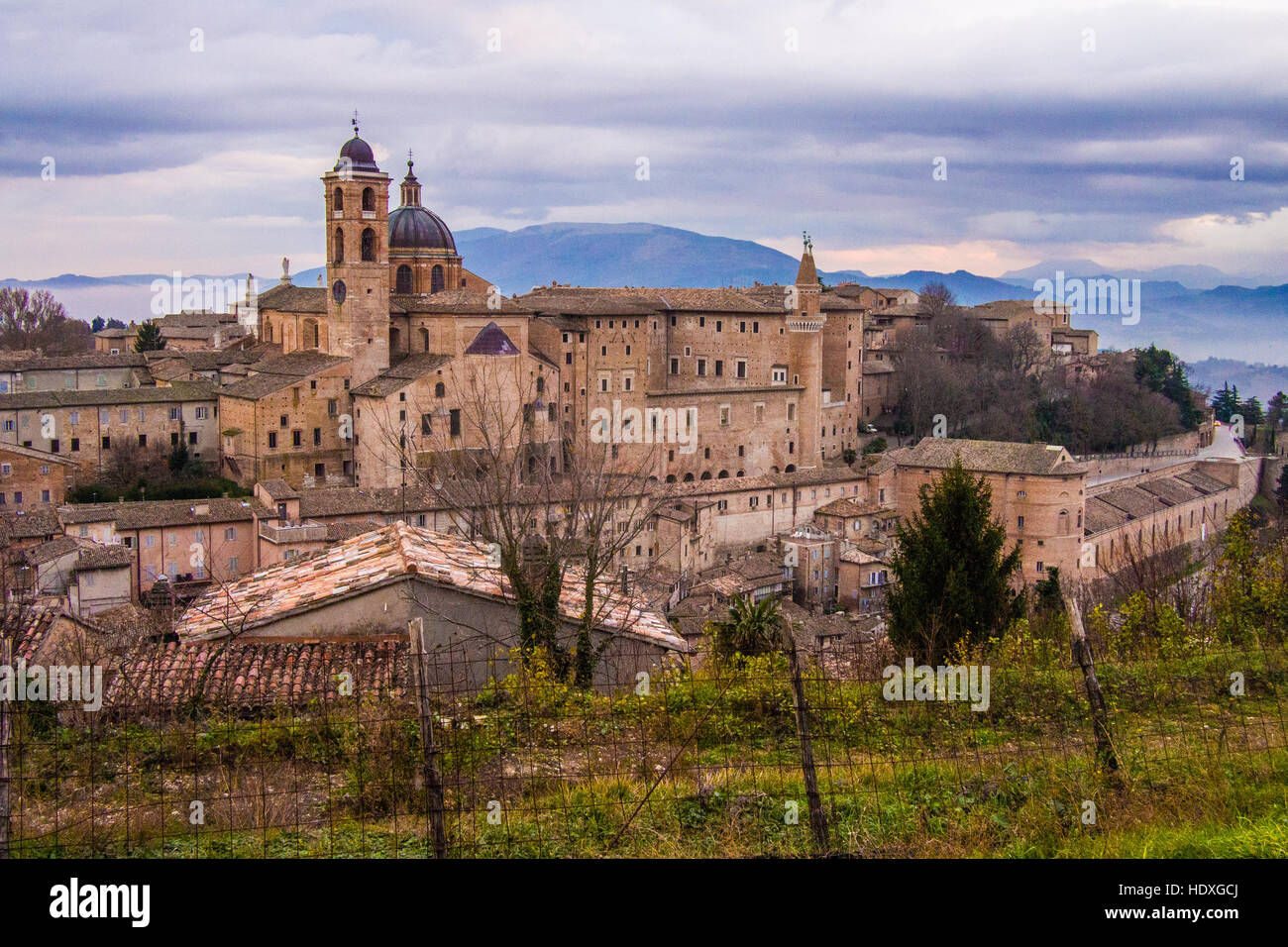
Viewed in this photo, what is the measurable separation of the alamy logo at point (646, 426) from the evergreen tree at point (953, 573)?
78.6 ft

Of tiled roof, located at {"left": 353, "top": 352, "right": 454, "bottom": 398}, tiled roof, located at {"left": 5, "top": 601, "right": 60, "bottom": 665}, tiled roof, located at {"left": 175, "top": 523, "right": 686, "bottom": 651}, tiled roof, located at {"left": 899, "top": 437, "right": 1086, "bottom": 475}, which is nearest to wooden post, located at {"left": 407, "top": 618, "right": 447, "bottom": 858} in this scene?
tiled roof, located at {"left": 175, "top": 523, "right": 686, "bottom": 651}

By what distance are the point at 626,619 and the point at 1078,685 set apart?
346 cm

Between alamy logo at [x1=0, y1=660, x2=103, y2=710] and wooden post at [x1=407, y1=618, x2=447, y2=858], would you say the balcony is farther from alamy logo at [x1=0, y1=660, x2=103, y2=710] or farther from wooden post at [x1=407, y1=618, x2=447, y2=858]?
wooden post at [x1=407, y1=618, x2=447, y2=858]

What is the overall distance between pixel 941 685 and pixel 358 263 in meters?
30.6

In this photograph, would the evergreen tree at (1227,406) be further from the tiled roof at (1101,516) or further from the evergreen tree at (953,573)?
the evergreen tree at (953,573)

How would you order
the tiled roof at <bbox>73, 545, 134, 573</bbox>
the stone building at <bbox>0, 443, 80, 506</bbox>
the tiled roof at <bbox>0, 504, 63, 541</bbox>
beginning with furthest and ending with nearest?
the stone building at <bbox>0, 443, 80, 506</bbox> < the tiled roof at <bbox>0, 504, 63, 541</bbox> < the tiled roof at <bbox>73, 545, 134, 573</bbox>

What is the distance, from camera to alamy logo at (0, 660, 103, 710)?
6.39 m

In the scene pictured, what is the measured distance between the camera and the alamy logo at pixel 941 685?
6738mm

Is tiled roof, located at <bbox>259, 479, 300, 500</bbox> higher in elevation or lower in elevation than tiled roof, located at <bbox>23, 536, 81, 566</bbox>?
higher

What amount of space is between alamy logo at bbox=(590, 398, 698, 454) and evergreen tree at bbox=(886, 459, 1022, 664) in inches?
944

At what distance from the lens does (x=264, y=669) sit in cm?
854
